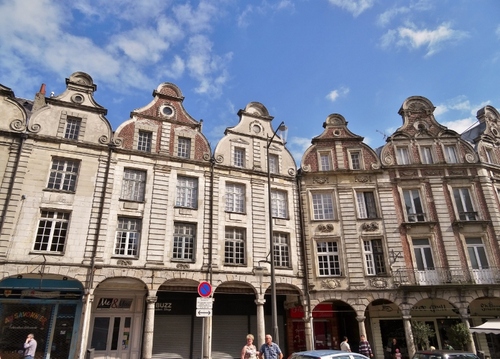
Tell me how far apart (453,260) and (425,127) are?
8704 mm

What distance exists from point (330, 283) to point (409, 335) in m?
4.61

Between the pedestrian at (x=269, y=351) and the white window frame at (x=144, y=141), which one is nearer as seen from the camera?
the pedestrian at (x=269, y=351)

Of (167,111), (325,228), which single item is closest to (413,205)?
(325,228)

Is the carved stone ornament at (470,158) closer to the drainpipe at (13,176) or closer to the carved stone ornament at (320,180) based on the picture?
the carved stone ornament at (320,180)

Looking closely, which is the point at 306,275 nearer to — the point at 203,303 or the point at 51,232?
the point at 203,303

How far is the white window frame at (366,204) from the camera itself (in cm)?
2081

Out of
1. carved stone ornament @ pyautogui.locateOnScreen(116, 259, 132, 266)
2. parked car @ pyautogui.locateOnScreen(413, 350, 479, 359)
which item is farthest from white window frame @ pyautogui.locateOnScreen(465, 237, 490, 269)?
carved stone ornament @ pyautogui.locateOnScreen(116, 259, 132, 266)

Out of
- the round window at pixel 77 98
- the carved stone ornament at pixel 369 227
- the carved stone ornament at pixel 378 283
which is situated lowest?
the carved stone ornament at pixel 378 283

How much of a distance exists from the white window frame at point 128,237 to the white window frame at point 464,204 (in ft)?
59.7

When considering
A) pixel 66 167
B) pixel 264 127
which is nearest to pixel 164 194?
pixel 66 167

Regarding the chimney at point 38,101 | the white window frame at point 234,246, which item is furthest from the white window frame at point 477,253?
the chimney at point 38,101

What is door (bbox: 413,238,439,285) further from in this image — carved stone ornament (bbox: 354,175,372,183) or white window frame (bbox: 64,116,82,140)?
white window frame (bbox: 64,116,82,140)

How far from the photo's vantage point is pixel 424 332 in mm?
17891

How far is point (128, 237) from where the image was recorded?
16.6 m
